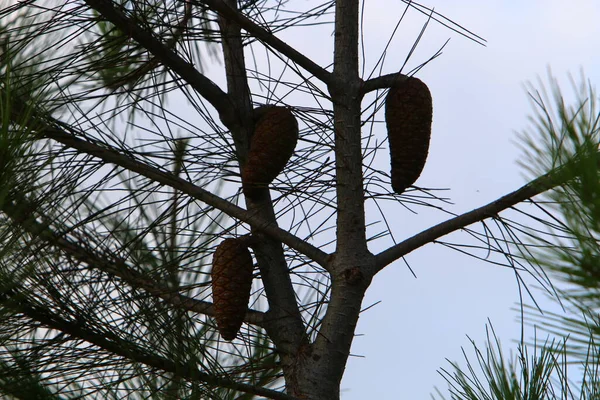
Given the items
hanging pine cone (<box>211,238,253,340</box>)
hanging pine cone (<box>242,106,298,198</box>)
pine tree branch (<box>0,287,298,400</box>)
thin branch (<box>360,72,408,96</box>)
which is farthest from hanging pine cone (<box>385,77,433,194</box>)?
pine tree branch (<box>0,287,298,400</box>)

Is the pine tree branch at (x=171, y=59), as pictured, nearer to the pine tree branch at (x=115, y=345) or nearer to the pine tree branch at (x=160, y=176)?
the pine tree branch at (x=160, y=176)

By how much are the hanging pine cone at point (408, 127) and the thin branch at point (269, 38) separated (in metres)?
0.12

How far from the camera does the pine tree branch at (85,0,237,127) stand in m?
1.29

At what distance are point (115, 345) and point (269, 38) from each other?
1.80ft

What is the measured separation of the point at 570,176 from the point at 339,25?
61 cm

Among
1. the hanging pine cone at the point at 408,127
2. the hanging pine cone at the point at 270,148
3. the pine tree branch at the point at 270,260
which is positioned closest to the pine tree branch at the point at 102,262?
the pine tree branch at the point at 270,260

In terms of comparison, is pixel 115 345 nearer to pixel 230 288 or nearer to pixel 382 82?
pixel 230 288

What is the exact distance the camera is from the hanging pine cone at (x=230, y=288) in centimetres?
129

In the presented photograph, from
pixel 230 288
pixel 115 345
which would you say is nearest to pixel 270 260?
pixel 230 288

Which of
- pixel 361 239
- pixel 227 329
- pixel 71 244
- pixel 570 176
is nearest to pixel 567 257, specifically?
pixel 570 176

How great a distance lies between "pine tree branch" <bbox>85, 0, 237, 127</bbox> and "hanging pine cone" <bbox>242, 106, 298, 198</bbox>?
0.37 ft

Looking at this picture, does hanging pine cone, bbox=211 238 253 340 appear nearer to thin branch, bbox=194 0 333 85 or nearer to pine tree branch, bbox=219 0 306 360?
pine tree branch, bbox=219 0 306 360

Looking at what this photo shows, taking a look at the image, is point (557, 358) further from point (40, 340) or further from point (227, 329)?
point (40, 340)

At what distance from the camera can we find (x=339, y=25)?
1333mm
